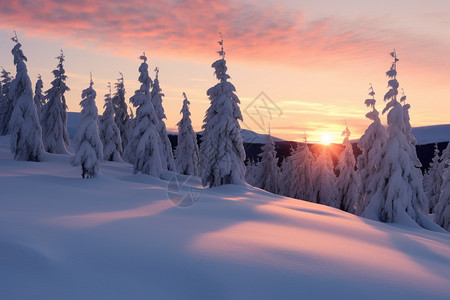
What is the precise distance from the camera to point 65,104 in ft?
133

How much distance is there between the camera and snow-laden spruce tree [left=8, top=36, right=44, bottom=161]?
2927 centimetres

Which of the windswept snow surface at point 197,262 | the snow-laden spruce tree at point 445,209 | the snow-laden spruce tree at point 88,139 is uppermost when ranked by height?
the snow-laden spruce tree at point 88,139

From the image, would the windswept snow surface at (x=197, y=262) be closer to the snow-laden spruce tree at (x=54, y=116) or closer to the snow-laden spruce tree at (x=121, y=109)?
the snow-laden spruce tree at (x=54, y=116)

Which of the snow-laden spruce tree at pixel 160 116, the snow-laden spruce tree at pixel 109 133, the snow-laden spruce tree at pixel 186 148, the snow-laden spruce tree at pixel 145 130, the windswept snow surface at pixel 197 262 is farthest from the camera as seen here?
the snow-laden spruce tree at pixel 186 148

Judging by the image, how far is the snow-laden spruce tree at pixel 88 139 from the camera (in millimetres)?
21531

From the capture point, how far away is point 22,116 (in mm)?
29766

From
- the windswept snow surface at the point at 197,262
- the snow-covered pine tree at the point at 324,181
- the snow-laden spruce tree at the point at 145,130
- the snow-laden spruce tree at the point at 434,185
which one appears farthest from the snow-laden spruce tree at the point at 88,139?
the snow-laden spruce tree at the point at 434,185

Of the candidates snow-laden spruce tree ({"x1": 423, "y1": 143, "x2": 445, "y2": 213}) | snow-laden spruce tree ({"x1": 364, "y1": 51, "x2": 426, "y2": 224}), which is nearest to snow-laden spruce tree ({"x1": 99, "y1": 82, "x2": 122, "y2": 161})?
snow-laden spruce tree ({"x1": 364, "y1": 51, "x2": 426, "y2": 224})

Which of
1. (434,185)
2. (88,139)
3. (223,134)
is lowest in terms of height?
(434,185)

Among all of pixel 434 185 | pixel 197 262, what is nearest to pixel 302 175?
pixel 434 185

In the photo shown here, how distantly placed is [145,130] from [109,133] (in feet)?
49.4

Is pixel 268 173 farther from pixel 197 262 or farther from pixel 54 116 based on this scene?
pixel 197 262

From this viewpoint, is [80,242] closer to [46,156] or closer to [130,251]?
[130,251]

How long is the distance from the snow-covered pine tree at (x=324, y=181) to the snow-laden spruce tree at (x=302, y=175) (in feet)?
2.17
